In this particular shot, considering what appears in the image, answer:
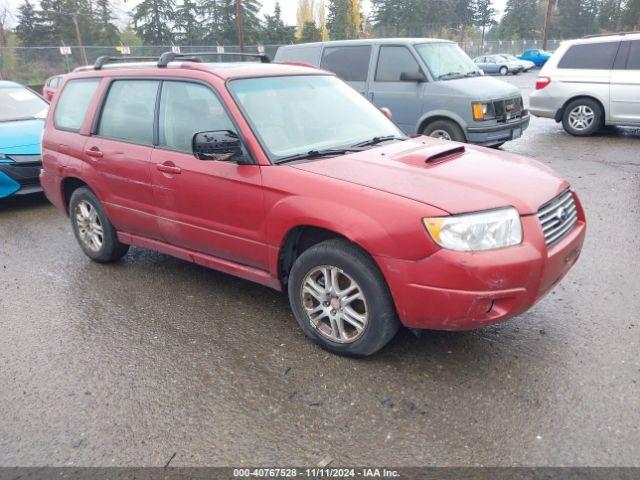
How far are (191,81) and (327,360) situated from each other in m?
2.29

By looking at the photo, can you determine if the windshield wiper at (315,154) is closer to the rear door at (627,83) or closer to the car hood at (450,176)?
the car hood at (450,176)

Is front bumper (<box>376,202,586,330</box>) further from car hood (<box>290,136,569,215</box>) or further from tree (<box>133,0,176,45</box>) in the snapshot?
tree (<box>133,0,176,45</box>)

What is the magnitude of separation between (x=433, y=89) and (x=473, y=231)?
6.08 m

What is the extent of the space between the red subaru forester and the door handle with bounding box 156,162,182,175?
0.02 meters

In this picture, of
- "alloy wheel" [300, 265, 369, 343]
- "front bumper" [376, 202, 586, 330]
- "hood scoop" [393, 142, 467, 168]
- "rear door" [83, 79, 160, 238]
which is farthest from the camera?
"rear door" [83, 79, 160, 238]

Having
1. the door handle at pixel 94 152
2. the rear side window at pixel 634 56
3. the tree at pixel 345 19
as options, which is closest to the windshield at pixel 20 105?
the door handle at pixel 94 152

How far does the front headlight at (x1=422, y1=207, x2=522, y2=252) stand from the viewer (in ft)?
9.14

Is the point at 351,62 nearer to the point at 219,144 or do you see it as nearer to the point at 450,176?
the point at 219,144

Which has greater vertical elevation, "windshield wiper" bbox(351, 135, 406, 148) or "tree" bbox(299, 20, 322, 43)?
"tree" bbox(299, 20, 322, 43)

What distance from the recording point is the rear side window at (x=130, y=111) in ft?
13.9

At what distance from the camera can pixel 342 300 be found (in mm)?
3229

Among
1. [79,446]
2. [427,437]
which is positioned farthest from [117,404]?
[427,437]

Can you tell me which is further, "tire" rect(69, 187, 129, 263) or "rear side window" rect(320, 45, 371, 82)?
"rear side window" rect(320, 45, 371, 82)

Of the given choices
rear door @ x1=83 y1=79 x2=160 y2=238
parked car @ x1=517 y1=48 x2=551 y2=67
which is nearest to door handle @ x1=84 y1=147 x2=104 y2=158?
rear door @ x1=83 y1=79 x2=160 y2=238
